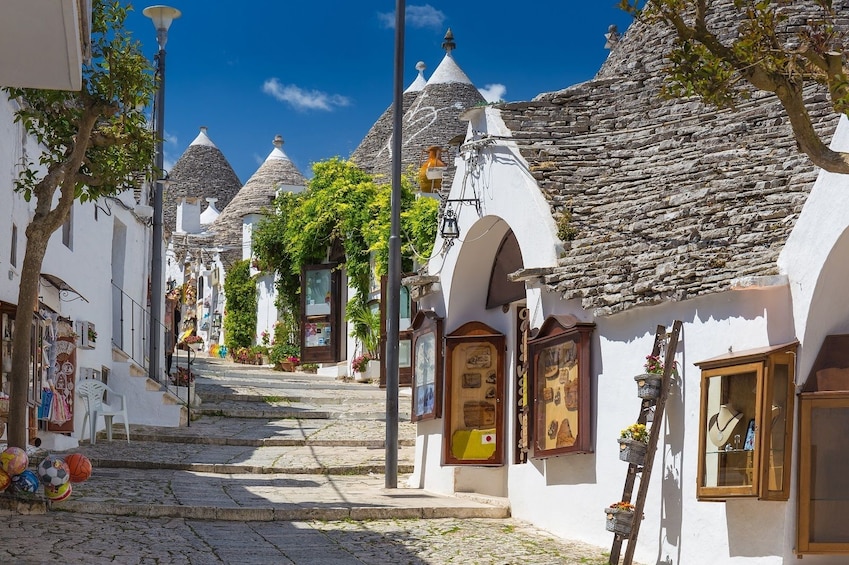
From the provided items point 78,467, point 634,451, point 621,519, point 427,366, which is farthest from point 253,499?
point 634,451

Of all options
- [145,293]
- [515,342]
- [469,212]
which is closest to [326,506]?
[515,342]

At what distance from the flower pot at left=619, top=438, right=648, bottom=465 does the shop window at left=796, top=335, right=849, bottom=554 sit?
1498 mm

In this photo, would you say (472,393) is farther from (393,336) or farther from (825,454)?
(825,454)

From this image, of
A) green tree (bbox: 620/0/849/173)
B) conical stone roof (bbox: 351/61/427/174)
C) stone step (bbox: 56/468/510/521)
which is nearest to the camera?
green tree (bbox: 620/0/849/173)

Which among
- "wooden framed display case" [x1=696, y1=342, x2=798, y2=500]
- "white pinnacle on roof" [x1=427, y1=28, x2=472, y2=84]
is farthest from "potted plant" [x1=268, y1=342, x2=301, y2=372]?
"wooden framed display case" [x1=696, y1=342, x2=798, y2=500]

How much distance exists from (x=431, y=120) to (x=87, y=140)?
19.9 meters

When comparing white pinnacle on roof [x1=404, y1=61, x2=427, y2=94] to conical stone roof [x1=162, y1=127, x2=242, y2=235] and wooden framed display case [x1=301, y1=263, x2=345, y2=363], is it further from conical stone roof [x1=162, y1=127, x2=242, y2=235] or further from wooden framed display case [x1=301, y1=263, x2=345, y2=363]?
conical stone roof [x1=162, y1=127, x2=242, y2=235]

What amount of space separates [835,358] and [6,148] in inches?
342

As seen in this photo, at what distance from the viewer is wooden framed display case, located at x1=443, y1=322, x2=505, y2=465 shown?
558 inches

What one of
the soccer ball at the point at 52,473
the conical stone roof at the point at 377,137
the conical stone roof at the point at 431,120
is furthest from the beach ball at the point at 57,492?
the conical stone roof at the point at 377,137

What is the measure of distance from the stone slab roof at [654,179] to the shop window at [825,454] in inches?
31.7

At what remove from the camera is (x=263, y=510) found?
11.9 metres

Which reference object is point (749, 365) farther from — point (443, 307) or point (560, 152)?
point (443, 307)

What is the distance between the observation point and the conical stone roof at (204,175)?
5662 cm
